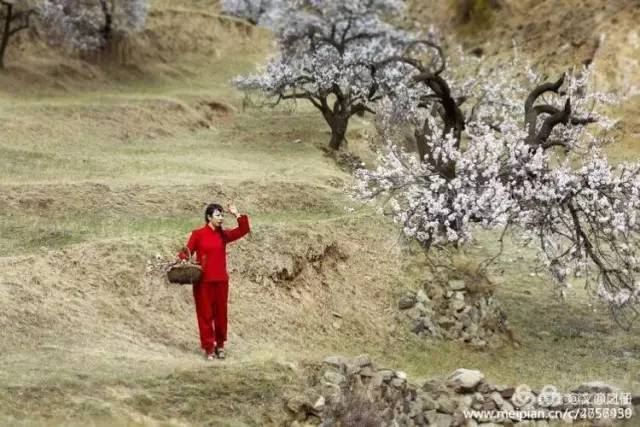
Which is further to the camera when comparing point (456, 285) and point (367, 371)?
point (456, 285)

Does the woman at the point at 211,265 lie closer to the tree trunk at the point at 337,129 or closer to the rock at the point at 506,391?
the rock at the point at 506,391

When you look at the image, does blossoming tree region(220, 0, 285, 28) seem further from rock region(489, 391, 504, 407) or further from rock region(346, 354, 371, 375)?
rock region(489, 391, 504, 407)

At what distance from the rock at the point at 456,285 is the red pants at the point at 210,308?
25.5 feet

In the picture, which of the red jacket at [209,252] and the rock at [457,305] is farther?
the rock at [457,305]

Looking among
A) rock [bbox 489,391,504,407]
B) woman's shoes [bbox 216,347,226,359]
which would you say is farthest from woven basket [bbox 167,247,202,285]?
rock [bbox 489,391,504,407]

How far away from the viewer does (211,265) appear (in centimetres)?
1411

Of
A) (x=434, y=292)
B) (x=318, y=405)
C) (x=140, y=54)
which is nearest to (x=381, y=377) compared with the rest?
(x=318, y=405)

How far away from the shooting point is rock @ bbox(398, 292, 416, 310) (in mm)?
20594

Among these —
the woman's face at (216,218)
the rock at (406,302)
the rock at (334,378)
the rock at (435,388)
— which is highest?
the woman's face at (216,218)

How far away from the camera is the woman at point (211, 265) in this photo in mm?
14102

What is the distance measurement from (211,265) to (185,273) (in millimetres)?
475

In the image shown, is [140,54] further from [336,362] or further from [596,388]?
[596,388]

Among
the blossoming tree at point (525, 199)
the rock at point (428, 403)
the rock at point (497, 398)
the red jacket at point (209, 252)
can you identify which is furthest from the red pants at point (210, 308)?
the blossoming tree at point (525, 199)

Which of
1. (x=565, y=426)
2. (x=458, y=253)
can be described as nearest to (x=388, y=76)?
(x=458, y=253)
